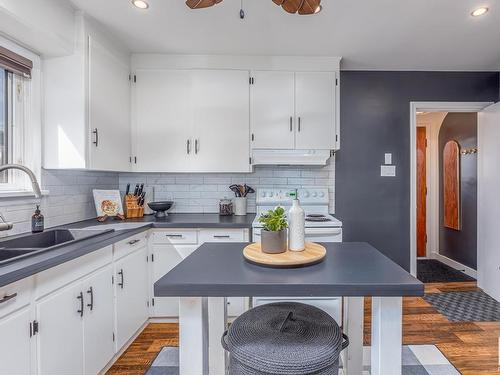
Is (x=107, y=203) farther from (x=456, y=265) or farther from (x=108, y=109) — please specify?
(x=456, y=265)

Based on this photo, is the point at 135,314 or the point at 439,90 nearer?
the point at 135,314

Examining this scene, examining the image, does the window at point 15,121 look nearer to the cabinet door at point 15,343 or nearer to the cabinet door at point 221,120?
the cabinet door at point 15,343

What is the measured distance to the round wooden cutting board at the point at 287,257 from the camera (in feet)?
4.01

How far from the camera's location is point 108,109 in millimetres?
2514

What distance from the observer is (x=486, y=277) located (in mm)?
3264

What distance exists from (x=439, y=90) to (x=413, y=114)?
404 mm

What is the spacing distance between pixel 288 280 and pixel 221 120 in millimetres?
2136

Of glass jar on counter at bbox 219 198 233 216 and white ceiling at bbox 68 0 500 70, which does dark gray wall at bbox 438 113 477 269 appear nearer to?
white ceiling at bbox 68 0 500 70

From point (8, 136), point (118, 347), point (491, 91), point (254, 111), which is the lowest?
point (118, 347)

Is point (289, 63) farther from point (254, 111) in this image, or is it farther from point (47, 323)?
point (47, 323)

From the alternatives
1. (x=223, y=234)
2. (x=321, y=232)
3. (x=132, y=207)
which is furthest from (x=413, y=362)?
(x=132, y=207)

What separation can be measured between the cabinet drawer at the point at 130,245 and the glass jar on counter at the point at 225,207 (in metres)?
0.84

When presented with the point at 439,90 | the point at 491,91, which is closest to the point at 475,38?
the point at 439,90

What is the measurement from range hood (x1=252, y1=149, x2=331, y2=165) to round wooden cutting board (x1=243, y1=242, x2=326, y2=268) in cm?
160
